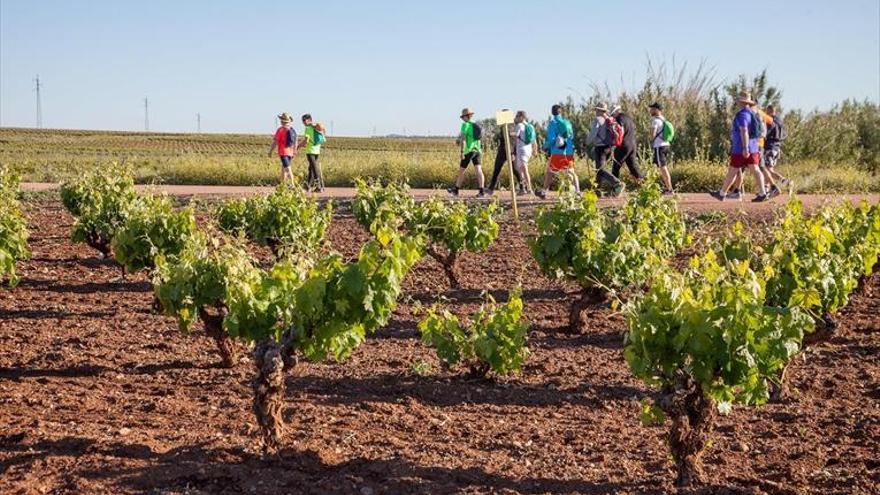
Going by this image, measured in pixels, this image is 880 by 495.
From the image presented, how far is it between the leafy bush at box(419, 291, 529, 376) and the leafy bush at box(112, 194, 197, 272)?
3.40m

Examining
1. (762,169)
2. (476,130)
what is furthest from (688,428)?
(476,130)

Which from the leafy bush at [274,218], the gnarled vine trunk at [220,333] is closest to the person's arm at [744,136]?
the leafy bush at [274,218]

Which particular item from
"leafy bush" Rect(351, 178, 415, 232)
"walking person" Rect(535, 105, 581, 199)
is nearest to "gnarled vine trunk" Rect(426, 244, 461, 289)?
"leafy bush" Rect(351, 178, 415, 232)

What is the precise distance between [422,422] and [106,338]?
390cm

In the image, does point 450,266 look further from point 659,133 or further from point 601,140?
point 659,133

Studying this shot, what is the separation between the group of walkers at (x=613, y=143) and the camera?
15656 millimetres

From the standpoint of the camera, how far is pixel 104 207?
502 inches

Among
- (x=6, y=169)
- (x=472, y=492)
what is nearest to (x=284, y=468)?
(x=472, y=492)

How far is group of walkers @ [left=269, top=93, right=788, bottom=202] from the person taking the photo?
15656 mm

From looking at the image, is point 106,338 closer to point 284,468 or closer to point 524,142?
point 284,468

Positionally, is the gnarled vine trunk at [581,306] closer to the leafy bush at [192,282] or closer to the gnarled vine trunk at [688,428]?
the leafy bush at [192,282]

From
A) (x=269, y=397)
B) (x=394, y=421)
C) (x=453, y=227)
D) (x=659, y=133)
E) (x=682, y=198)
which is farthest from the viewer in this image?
(x=682, y=198)

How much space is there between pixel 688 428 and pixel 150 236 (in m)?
6.30

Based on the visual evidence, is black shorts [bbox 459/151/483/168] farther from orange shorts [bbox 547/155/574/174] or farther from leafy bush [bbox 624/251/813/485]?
leafy bush [bbox 624/251/813/485]
